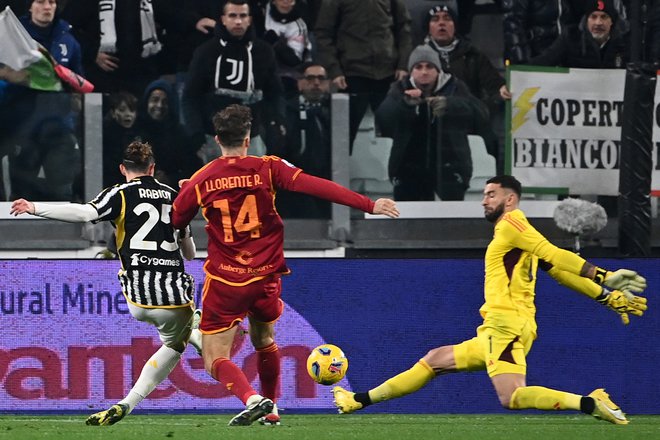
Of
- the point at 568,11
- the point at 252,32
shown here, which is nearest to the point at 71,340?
the point at 252,32

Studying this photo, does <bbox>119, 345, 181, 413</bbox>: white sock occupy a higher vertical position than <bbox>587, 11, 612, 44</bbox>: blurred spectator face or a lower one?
lower

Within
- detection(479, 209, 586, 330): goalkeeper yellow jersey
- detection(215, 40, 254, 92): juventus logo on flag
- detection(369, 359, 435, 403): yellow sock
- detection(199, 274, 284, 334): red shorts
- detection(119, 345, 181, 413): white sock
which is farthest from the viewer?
detection(215, 40, 254, 92): juventus logo on flag

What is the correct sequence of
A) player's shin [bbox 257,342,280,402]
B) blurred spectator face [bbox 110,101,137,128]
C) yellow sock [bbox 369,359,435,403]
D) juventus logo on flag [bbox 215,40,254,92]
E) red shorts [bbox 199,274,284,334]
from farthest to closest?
juventus logo on flag [bbox 215,40,254,92], blurred spectator face [bbox 110,101,137,128], yellow sock [bbox 369,359,435,403], player's shin [bbox 257,342,280,402], red shorts [bbox 199,274,284,334]

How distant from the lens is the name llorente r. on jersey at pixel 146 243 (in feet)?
30.5

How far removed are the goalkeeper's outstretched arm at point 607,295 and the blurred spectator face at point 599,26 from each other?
5442 millimetres

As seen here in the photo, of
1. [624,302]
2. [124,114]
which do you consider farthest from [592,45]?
[624,302]

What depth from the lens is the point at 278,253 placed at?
28.6ft

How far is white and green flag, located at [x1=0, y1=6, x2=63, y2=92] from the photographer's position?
43.2 ft

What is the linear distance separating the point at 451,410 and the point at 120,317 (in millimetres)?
2893

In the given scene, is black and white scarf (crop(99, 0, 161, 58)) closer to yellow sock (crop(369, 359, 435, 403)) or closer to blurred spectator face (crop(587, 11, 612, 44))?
blurred spectator face (crop(587, 11, 612, 44))

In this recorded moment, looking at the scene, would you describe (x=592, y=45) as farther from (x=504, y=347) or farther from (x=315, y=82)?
(x=504, y=347)

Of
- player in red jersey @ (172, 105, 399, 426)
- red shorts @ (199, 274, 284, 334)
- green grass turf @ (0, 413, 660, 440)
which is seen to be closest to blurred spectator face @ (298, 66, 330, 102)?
green grass turf @ (0, 413, 660, 440)

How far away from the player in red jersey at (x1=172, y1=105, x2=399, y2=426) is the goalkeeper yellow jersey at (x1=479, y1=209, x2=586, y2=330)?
1.08 m

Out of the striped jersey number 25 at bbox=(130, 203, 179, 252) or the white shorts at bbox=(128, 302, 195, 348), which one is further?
the white shorts at bbox=(128, 302, 195, 348)
